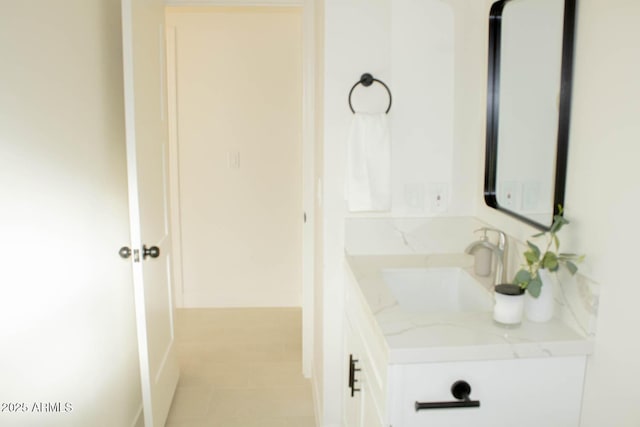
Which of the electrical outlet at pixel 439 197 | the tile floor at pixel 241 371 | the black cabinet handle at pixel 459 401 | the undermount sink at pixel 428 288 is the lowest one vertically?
the tile floor at pixel 241 371

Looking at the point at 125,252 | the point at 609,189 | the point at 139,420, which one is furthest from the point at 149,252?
the point at 609,189

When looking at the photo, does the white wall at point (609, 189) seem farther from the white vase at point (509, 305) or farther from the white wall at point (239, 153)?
the white wall at point (239, 153)

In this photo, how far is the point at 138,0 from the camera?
2.18 meters

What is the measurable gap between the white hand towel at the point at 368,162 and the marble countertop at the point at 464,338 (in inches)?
20.8

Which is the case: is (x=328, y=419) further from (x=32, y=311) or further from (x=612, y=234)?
(x=612, y=234)

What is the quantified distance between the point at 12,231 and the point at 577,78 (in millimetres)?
1545

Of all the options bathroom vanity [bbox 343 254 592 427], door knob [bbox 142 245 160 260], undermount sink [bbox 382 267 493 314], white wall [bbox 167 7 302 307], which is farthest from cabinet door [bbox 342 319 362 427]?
white wall [bbox 167 7 302 307]

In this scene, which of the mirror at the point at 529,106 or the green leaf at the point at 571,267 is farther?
the mirror at the point at 529,106

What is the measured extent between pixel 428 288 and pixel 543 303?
0.60 metres

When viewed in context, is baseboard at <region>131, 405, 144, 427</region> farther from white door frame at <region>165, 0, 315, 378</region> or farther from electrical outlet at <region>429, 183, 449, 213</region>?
electrical outlet at <region>429, 183, 449, 213</region>

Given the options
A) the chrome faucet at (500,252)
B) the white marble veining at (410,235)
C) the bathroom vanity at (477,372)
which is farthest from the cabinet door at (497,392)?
the white marble veining at (410,235)

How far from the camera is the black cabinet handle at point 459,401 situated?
4.73 ft

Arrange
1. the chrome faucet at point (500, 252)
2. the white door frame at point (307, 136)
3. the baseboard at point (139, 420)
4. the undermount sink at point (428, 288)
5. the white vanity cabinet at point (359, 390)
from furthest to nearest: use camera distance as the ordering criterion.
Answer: the white door frame at point (307, 136), the baseboard at point (139, 420), the undermount sink at point (428, 288), the chrome faucet at point (500, 252), the white vanity cabinet at point (359, 390)

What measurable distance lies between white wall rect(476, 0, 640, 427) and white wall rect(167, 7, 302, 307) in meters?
2.63
